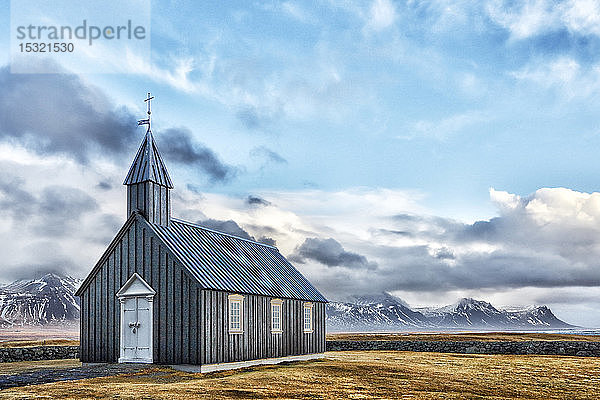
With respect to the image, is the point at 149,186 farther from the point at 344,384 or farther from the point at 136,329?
the point at 344,384

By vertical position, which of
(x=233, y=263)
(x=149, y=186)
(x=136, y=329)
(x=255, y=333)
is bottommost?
(x=255, y=333)

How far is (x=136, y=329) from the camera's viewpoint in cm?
2692

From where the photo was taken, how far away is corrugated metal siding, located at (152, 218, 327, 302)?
88.4ft

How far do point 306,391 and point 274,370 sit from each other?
6691mm

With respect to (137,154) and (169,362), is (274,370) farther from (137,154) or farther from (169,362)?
(137,154)

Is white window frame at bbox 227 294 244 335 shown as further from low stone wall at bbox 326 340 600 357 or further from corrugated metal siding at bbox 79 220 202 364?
low stone wall at bbox 326 340 600 357

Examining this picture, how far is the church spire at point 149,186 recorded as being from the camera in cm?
2817

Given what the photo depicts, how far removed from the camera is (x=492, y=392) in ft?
70.3

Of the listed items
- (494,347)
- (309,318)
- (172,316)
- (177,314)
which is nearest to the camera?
(177,314)

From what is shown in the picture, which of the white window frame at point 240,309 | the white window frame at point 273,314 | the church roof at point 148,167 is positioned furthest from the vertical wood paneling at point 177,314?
the white window frame at point 273,314

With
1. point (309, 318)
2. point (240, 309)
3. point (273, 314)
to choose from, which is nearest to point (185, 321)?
point (240, 309)

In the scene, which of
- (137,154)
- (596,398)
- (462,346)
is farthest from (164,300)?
(462,346)

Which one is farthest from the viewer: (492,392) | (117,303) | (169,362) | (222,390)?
(117,303)

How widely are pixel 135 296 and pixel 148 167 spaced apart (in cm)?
551
